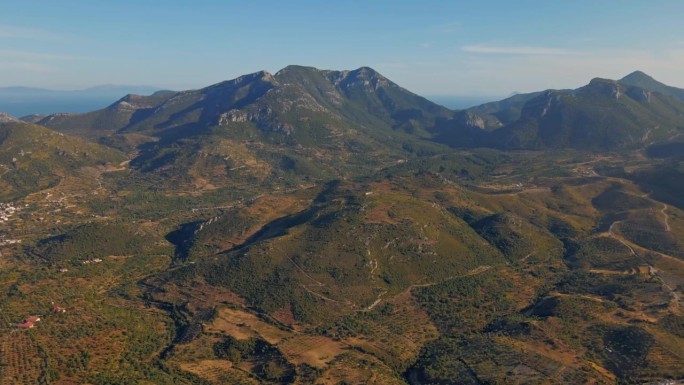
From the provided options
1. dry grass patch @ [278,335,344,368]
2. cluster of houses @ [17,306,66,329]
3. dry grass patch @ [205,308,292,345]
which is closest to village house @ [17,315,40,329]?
cluster of houses @ [17,306,66,329]

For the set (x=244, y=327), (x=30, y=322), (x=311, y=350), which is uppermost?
(x=30, y=322)

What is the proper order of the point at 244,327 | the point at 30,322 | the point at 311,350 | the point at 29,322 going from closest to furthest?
the point at 311,350, the point at 29,322, the point at 30,322, the point at 244,327

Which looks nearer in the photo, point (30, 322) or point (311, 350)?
point (311, 350)

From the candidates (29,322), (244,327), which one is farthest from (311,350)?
(29,322)

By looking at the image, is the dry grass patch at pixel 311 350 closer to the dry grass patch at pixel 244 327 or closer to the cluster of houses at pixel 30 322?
the dry grass patch at pixel 244 327

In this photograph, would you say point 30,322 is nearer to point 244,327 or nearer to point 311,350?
point 244,327

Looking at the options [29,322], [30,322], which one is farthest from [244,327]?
[29,322]

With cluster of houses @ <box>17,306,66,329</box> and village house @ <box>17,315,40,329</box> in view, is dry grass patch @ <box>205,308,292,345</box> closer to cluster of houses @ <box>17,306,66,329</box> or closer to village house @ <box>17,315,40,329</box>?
cluster of houses @ <box>17,306,66,329</box>

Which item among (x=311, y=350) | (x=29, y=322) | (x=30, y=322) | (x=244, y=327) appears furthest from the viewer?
(x=244, y=327)

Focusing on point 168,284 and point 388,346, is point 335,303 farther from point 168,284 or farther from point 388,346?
point 168,284

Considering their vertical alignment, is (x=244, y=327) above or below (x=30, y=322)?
below

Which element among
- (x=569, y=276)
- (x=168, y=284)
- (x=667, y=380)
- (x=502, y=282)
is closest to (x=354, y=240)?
(x=502, y=282)
